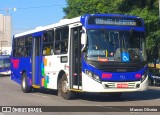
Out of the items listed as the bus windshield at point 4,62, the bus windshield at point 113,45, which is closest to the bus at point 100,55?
the bus windshield at point 113,45

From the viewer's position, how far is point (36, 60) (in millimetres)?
20750

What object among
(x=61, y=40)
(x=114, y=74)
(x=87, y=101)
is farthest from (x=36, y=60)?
(x=114, y=74)

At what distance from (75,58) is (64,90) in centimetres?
160

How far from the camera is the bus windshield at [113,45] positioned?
15.4 meters

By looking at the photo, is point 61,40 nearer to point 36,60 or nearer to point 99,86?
point 99,86

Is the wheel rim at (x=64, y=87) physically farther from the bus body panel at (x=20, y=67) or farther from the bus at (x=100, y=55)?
the bus body panel at (x=20, y=67)

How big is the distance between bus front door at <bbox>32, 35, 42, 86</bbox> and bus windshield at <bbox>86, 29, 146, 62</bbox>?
17.4ft

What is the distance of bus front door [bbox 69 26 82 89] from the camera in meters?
16.1

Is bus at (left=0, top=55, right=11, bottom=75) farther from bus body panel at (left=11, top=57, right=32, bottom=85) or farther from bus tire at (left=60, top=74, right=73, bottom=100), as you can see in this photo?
bus tire at (left=60, top=74, right=73, bottom=100)

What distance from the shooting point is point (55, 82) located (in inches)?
714

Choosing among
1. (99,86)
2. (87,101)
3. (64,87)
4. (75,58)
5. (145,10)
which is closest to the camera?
(99,86)

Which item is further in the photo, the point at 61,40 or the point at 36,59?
the point at 36,59

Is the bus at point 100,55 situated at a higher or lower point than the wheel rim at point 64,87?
higher

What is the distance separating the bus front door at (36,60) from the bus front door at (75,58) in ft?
13.0
